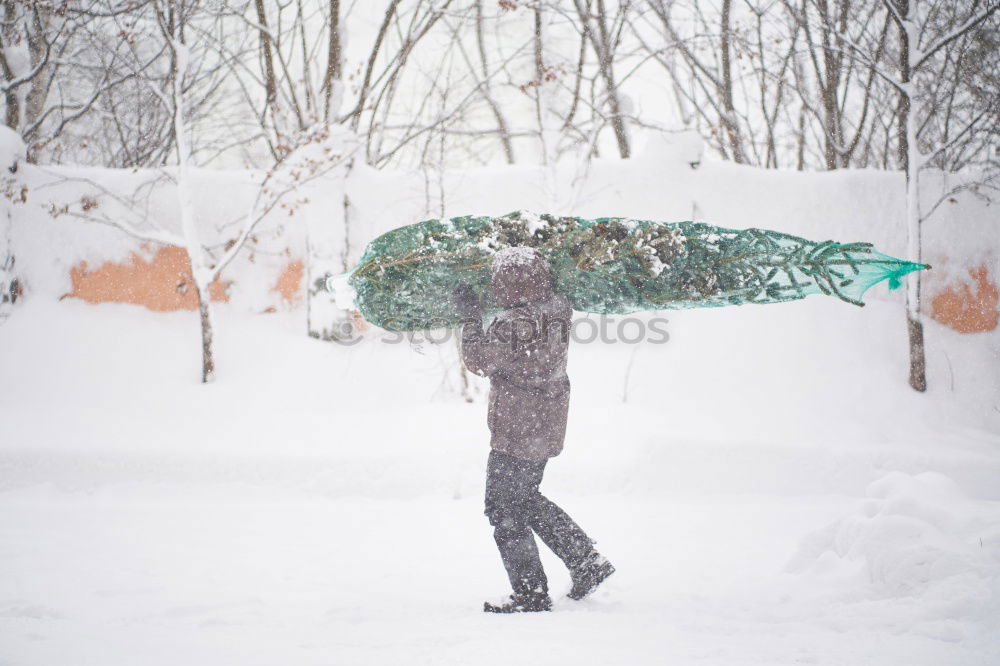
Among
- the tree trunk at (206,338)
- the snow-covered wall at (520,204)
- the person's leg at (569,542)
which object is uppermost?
the snow-covered wall at (520,204)

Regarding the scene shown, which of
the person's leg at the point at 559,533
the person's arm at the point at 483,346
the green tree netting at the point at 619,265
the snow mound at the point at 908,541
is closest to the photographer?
the snow mound at the point at 908,541

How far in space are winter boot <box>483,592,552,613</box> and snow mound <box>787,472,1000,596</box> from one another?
1.38 metres

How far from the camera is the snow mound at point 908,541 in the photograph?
246 centimetres

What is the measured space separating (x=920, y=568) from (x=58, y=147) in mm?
9935

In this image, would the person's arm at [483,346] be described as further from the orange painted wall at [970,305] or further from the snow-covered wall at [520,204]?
the orange painted wall at [970,305]

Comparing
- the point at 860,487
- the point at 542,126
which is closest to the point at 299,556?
the point at 860,487

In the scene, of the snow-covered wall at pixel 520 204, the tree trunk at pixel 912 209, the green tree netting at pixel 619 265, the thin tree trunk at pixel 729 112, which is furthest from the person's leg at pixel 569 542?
the thin tree trunk at pixel 729 112

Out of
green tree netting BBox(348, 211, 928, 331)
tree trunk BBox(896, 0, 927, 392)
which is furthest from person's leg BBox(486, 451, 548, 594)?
tree trunk BBox(896, 0, 927, 392)

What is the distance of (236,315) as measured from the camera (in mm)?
7500

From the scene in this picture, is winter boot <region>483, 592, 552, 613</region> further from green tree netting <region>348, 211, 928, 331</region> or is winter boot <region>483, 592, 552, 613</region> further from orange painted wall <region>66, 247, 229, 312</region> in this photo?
orange painted wall <region>66, 247, 229, 312</region>

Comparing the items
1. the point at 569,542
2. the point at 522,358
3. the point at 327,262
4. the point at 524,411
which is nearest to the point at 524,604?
the point at 569,542

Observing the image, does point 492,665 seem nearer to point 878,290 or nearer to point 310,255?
point 310,255

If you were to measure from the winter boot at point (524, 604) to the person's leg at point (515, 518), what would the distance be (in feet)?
0.06

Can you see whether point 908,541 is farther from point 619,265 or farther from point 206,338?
point 206,338
